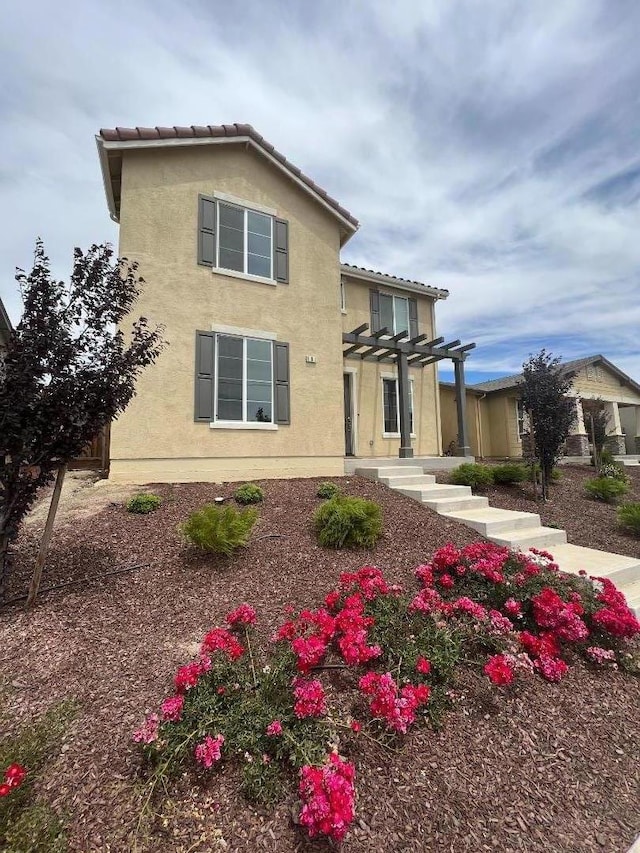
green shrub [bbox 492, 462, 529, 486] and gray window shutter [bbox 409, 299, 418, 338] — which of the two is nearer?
green shrub [bbox 492, 462, 529, 486]

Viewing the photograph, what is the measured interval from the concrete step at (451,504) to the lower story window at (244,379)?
3.94 meters

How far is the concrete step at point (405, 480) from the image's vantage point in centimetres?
844

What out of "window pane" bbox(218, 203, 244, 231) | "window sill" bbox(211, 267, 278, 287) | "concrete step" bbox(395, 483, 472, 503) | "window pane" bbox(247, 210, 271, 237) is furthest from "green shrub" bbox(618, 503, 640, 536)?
"window pane" bbox(218, 203, 244, 231)

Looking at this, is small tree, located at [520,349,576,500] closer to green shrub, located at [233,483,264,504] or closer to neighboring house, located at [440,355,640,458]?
neighboring house, located at [440,355,640,458]

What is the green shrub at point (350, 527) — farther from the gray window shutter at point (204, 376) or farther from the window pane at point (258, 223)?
the window pane at point (258, 223)

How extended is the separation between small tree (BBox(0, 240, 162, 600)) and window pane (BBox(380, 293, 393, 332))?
1091cm

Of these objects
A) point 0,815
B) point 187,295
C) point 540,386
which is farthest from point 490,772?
point 540,386

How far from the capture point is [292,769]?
7.19 ft

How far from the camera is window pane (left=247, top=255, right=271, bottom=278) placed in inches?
368

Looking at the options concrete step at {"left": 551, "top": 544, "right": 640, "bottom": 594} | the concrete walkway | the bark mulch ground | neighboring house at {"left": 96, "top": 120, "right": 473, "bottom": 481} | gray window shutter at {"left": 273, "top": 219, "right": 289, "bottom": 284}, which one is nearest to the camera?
the bark mulch ground

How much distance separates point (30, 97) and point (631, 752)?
10776 mm

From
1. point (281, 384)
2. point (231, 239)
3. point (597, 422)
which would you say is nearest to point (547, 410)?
point (281, 384)

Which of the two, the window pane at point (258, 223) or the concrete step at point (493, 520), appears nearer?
the concrete step at point (493, 520)

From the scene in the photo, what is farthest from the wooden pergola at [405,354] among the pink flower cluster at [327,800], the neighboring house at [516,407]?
the pink flower cluster at [327,800]
